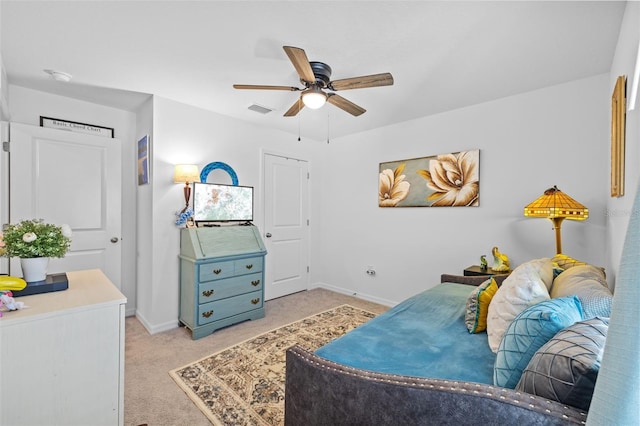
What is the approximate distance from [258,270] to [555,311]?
2804mm

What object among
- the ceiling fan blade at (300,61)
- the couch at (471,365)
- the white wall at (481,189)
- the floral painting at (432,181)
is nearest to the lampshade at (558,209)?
the white wall at (481,189)

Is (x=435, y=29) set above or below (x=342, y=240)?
above

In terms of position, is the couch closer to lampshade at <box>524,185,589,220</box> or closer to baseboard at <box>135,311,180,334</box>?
lampshade at <box>524,185,589,220</box>

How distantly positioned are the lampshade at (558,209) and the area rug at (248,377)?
2.08 metres

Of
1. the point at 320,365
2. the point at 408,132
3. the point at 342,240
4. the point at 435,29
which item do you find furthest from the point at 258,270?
the point at 435,29

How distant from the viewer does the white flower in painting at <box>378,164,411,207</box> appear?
3.72m

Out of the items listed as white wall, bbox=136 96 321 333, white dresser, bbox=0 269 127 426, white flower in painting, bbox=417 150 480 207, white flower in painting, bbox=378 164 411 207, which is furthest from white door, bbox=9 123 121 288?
white flower in painting, bbox=417 150 480 207

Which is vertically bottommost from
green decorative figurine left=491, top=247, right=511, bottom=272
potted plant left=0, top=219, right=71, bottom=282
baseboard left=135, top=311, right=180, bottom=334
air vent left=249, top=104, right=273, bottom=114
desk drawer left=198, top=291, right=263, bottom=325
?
baseboard left=135, top=311, right=180, bottom=334

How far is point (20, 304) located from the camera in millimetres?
1209

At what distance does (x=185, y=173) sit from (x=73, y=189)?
120 centimetres

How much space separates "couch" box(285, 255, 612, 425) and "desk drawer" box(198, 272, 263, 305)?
72.4 inches

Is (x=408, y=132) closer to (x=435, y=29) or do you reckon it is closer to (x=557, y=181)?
(x=557, y=181)

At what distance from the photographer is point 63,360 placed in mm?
1238

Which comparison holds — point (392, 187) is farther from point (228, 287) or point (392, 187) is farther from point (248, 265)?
point (228, 287)
